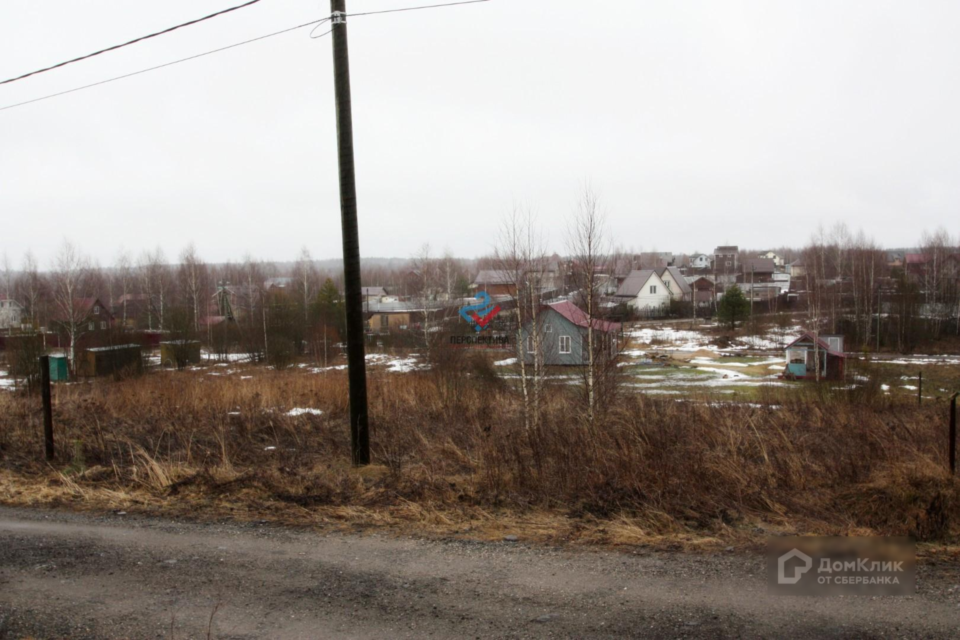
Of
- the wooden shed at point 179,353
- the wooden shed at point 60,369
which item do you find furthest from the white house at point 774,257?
the wooden shed at point 60,369

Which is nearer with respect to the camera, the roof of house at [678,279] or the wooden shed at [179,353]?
the wooden shed at [179,353]

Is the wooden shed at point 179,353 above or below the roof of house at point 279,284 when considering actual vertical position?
below

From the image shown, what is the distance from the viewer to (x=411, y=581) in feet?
13.4

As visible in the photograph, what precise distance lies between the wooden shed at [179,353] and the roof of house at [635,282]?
4178 cm

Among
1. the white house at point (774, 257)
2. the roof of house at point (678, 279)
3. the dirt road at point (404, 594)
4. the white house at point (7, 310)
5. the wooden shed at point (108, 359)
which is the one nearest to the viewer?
the dirt road at point (404, 594)

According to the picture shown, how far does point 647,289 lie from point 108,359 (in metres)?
52.2

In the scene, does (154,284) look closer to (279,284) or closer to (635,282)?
(279,284)

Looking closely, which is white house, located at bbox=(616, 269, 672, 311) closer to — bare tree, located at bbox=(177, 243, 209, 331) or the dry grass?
bare tree, located at bbox=(177, 243, 209, 331)

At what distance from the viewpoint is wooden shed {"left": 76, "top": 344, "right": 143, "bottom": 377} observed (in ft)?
99.7

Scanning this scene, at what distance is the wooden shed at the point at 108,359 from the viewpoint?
99.7ft

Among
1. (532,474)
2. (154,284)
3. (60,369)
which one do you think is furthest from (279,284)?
(532,474)

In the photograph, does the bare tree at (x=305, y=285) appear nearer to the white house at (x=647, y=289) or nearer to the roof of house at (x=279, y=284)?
the roof of house at (x=279, y=284)

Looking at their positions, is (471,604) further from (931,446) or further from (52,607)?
(931,446)

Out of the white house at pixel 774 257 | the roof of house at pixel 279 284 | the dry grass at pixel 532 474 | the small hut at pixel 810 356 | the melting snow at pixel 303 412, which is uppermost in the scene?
the white house at pixel 774 257
